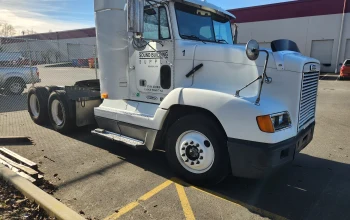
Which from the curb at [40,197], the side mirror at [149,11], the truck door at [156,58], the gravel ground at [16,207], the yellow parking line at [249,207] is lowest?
the yellow parking line at [249,207]

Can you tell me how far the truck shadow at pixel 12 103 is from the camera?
31.8 feet

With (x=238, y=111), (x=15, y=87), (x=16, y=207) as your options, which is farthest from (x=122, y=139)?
(x=15, y=87)

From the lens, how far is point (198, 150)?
3.81m

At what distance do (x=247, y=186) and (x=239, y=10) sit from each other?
29.1 m

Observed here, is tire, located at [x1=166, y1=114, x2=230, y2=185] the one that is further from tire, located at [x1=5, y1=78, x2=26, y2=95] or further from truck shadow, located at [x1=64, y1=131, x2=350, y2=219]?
tire, located at [x1=5, y1=78, x2=26, y2=95]

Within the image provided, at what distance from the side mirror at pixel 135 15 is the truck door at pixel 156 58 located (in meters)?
0.62

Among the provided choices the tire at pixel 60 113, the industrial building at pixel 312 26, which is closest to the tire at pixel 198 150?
the tire at pixel 60 113

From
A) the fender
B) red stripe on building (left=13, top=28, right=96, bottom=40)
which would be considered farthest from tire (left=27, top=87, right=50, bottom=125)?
red stripe on building (left=13, top=28, right=96, bottom=40)

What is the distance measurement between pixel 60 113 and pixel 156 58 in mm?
3314

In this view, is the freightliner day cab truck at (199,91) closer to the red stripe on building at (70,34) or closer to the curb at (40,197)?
the curb at (40,197)

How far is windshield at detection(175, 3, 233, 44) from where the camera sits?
429 cm

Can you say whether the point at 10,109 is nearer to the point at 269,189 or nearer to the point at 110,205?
the point at 110,205

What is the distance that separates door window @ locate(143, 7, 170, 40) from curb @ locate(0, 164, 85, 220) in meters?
2.78

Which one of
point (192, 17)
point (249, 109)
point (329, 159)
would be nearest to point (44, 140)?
point (192, 17)
